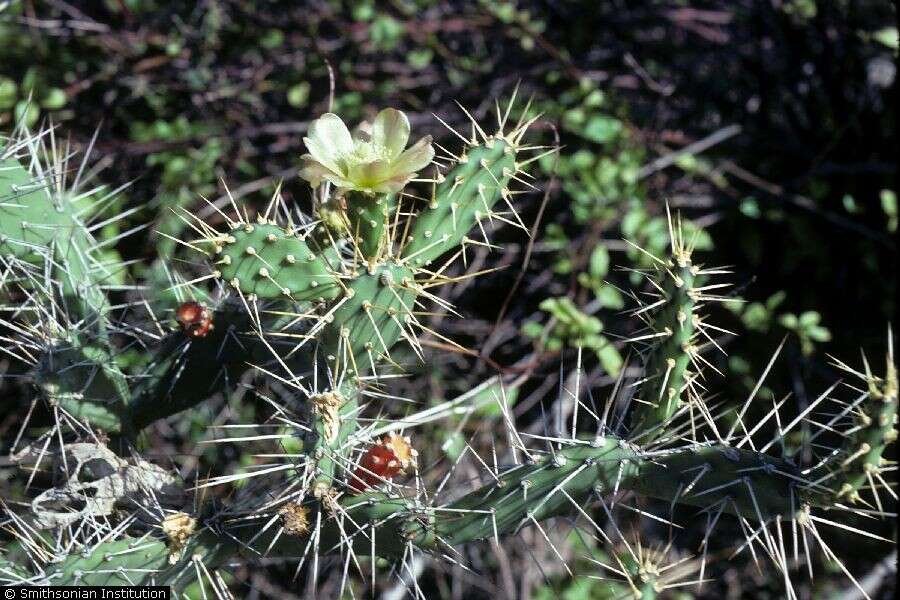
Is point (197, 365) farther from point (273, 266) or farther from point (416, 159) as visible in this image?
point (416, 159)

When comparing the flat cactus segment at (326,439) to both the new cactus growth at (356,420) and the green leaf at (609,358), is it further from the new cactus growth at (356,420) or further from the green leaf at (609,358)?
the green leaf at (609,358)

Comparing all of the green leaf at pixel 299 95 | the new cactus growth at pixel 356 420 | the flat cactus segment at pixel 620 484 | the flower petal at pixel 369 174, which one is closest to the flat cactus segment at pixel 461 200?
the new cactus growth at pixel 356 420

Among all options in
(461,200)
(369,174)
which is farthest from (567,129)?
(369,174)

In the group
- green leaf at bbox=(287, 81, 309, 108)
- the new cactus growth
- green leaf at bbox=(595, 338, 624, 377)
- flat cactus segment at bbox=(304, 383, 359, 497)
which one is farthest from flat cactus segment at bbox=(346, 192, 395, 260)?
green leaf at bbox=(287, 81, 309, 108)

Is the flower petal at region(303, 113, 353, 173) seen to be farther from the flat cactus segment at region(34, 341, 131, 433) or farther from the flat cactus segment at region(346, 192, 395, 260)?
the flat cactus segment at region(34, 341, 131, 433)

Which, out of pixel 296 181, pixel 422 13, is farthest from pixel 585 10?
pixel 296 181

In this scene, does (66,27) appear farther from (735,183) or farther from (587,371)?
(735,183)
